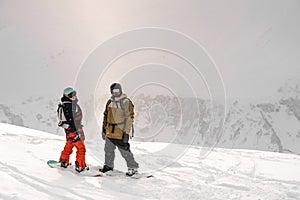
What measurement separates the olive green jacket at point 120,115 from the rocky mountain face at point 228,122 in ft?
116

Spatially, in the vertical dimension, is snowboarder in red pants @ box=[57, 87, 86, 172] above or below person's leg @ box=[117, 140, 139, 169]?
above

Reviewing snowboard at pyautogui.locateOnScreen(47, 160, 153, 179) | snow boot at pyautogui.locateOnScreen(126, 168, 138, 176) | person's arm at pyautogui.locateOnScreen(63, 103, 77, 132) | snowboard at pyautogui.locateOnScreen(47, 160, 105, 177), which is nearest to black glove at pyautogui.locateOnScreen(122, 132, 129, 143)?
snow boot at pyautogui.locateOnScreen(126, 168, 138, 176)

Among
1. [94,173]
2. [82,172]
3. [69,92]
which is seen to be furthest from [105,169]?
[69,92]

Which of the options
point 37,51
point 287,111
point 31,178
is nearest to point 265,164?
point 31,178

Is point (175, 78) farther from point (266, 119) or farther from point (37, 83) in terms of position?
point (37, 83)

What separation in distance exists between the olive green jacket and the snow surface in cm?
115

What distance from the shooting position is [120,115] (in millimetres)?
→ 6895

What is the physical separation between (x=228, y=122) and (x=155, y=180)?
44383 millimetres

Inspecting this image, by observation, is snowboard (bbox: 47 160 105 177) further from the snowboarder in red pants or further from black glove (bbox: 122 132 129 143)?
black glove (bbox: 122 132 129 143)

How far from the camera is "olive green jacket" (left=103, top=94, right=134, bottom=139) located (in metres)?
6.86

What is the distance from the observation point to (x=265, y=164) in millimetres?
10203

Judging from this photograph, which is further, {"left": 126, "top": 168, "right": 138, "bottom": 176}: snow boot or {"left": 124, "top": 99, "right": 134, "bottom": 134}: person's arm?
{"left": 126, "top": 168, "right": 138, "bottom": 176}: snow boot

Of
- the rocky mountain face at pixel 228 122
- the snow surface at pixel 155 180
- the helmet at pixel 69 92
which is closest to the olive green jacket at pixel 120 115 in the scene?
the helmet at pixel 69 92

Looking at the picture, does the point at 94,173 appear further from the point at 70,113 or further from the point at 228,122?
the point at 228,122
